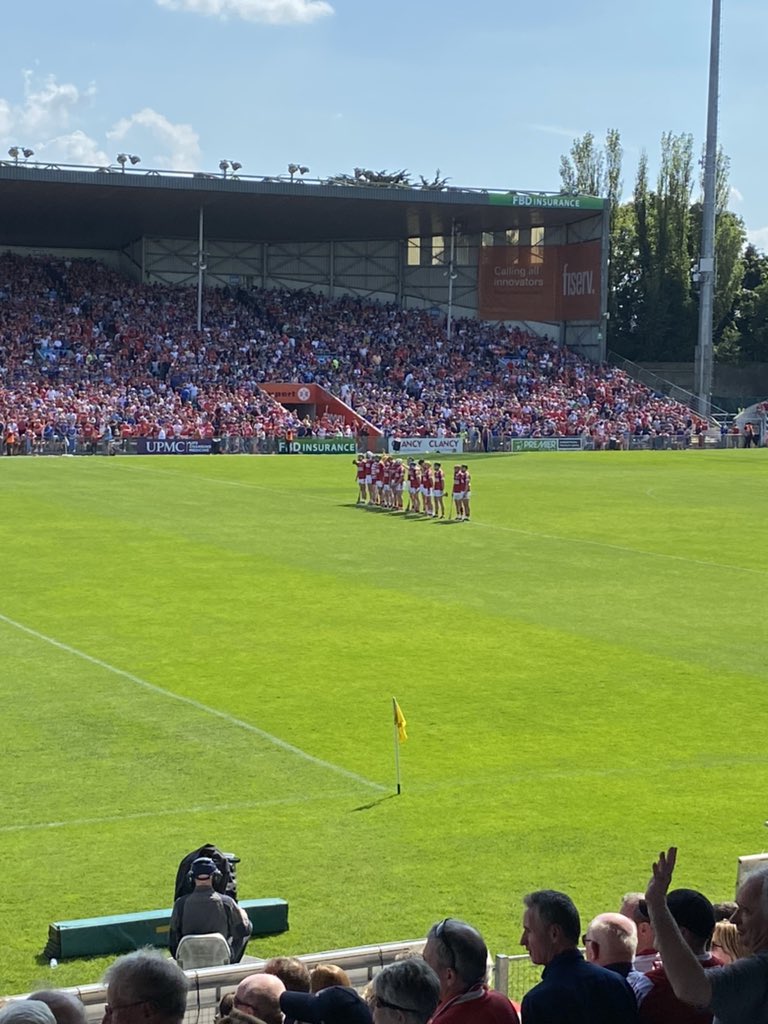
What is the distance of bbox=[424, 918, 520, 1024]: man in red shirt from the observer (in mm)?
5566

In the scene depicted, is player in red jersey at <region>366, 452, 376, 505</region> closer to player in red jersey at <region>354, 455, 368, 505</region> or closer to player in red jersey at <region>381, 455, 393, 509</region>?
player in red jersey at <region>354, 455, 368, 505</region>

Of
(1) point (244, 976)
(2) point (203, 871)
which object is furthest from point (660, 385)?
(1) point (244, 976)

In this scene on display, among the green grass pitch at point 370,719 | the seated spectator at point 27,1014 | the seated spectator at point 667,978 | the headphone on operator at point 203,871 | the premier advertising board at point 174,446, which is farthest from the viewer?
the premier advertising board at point 174,446

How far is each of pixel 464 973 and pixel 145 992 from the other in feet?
4.54

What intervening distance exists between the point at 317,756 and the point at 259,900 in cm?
439

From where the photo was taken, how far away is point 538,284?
260ft

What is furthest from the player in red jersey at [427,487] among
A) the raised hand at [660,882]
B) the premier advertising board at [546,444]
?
the raised hand at [660,882]

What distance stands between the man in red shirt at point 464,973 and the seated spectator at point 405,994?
34 centimetres

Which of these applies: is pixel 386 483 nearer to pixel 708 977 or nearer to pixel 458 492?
pixel 458 492

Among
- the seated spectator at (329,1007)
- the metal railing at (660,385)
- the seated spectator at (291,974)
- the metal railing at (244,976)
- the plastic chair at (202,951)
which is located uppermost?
the metal railing at (660,385)

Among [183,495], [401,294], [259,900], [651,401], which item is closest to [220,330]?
[401,294]

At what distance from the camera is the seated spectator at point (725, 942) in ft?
20.6

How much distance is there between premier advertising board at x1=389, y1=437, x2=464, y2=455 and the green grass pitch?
28.5m

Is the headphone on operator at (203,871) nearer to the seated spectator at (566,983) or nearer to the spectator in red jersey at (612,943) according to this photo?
the spectator in red jersey at (612,943)
